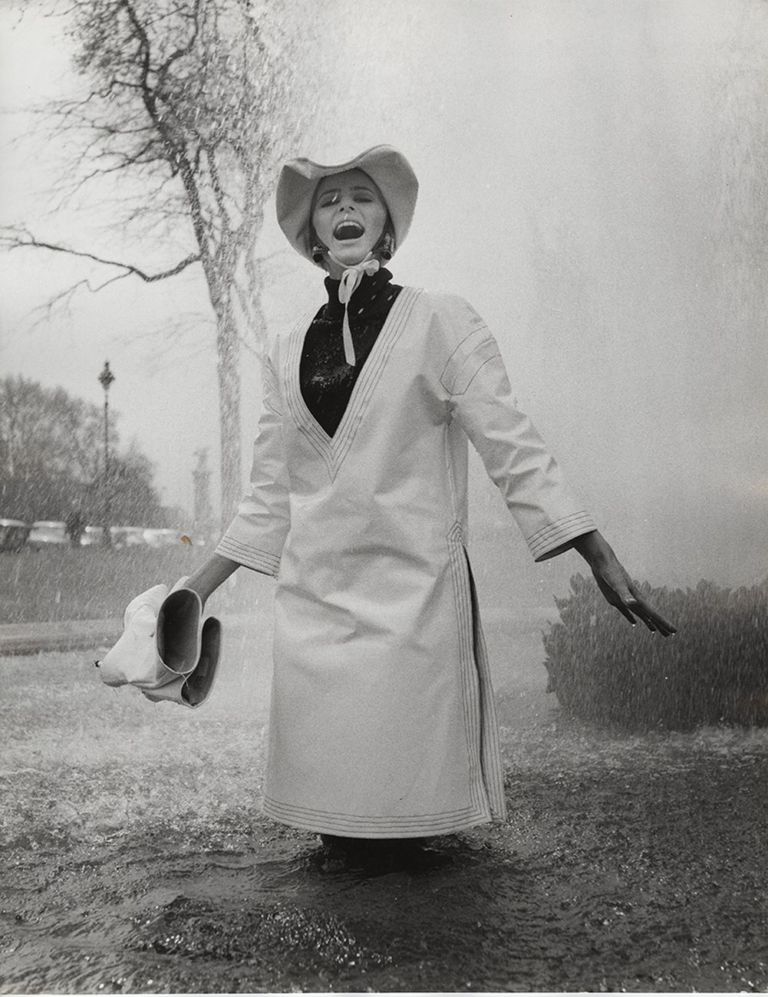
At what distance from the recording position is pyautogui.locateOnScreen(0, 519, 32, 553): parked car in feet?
15.5

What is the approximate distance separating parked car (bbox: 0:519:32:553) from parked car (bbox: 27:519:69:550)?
0.03 m

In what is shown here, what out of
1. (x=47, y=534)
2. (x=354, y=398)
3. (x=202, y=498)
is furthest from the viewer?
(x=47, y=534)

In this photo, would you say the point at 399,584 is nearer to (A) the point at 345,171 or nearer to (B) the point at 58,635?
(A) the point at 345,171

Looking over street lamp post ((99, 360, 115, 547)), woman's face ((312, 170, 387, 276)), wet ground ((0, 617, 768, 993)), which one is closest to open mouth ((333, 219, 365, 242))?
woman's face ((312, 170, 387, 276))

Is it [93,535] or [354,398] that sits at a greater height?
[354,398]

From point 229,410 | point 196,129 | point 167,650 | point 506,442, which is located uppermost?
point 196,129

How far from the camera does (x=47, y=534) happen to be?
4.79 m

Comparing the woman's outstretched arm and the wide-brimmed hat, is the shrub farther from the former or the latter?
the wide-brimmed hat

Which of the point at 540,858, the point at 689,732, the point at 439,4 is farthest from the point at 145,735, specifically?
the point at 439,4

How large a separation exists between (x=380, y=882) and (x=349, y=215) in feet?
4.82

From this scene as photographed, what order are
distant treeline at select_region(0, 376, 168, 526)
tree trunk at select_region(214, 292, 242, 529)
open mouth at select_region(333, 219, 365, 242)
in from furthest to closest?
distant treeline at select_region(0, 376, 168, 526)
tree trunk at select_region(214, 292, 242, 529)
open mouth at select_region(333, 219, 365, 242)

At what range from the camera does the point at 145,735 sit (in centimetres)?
356

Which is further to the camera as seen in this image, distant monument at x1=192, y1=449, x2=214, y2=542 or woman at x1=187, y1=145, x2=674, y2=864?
distant monument at x1=192, y1=449, x2=214, y2=542

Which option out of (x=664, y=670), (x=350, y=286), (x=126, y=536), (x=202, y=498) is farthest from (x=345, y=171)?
(x=126, y=536)
